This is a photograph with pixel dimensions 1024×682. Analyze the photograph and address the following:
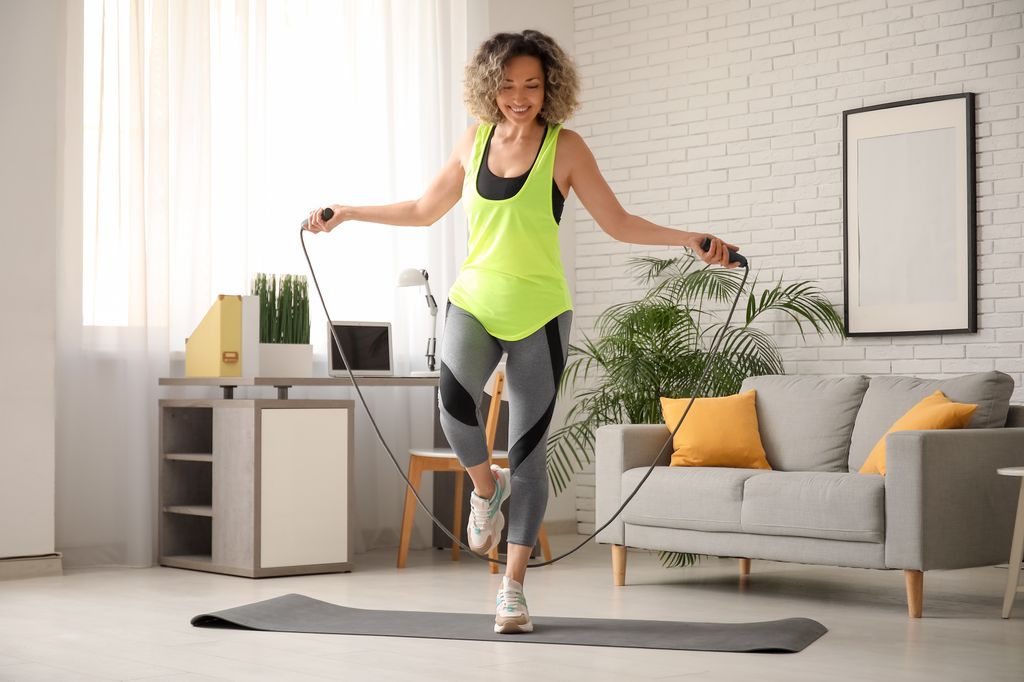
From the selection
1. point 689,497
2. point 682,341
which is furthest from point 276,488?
point 682,341

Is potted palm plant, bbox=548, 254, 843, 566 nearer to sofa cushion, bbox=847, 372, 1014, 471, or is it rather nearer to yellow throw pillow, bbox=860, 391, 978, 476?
sofa cushion, bbox=847, 372, 1014, 471

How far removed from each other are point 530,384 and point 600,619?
89 centimetres

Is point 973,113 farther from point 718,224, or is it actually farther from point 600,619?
point 600,619

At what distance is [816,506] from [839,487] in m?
0.10

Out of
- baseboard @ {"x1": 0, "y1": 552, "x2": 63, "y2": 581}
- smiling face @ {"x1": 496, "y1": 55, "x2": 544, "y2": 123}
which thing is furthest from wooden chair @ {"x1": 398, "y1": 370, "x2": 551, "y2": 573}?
smiling face @ {"x1": 496, "y1": 55, "x2": 544, "y2": 123}

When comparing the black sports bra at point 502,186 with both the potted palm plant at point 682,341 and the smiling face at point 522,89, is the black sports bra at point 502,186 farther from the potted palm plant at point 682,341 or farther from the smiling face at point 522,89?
the potted palm plant at point 682,341

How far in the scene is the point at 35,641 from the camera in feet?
11.5

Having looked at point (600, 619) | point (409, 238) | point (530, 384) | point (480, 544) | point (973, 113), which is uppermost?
point (973, 113)

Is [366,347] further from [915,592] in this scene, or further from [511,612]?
[915,592]

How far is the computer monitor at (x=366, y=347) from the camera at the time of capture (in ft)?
18.9

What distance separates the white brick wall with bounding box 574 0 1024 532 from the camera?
5.47m

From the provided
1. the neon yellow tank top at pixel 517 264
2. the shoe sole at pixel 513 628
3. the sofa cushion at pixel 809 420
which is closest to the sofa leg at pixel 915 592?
the sofa cushion at pixel 809 420

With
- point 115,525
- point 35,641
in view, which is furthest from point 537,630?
point 115,525

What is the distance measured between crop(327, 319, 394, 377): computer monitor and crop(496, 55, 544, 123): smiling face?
8.20 ft
